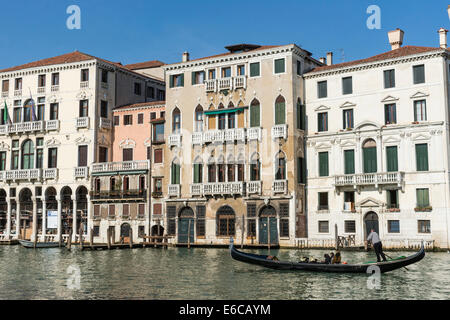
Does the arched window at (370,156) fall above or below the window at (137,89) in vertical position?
below

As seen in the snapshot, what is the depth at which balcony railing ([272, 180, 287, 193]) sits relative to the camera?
3744cm

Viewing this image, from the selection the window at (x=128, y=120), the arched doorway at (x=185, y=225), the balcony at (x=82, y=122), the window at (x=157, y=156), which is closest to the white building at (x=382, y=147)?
the arched doorway at (x=185, y=225)

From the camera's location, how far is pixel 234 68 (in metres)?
40.3

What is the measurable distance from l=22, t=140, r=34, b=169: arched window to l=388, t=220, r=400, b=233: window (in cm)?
2604

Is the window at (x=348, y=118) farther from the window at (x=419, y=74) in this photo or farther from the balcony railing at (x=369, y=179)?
the window at (x=419, y=74)

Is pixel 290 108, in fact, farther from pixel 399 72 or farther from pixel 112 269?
pixel 112 269

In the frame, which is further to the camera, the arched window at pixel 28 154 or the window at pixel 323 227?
the arched window at pixel 28 154

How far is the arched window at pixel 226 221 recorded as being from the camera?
129 ft

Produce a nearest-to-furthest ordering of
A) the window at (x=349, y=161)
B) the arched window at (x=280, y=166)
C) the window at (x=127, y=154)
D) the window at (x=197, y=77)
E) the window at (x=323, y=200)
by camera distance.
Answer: the window at (x=349, y=161)
the window at (x=323, y=200)
the arched window at (x=280, y=166)
the window at (x=197, y=77)
the window at (x=127, y=154)

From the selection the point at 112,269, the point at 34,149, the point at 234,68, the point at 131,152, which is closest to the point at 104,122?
the point at 131,152

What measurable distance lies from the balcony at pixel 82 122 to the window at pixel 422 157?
22468 mm

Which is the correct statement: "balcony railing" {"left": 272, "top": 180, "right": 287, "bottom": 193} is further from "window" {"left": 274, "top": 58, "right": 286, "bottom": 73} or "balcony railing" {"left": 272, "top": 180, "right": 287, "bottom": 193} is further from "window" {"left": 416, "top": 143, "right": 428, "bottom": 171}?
"window" {"left": 416, "top": 143, "right": 428, "bottom": 171}

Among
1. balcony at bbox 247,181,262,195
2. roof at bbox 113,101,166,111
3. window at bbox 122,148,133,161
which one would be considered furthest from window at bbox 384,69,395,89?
window at bbox 122,148,133,161

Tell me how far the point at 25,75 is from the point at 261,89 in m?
19.1
